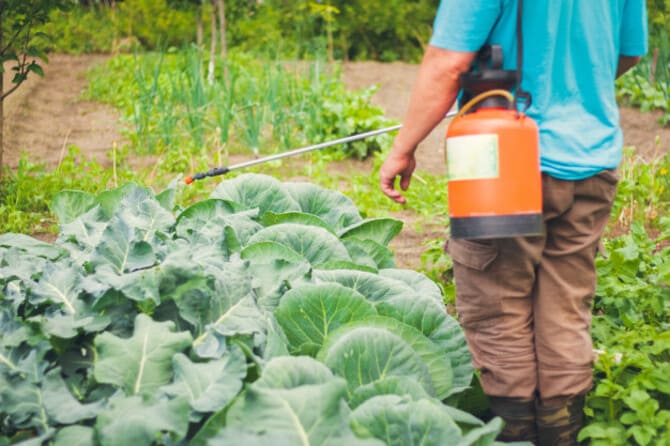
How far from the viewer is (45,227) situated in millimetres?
4328

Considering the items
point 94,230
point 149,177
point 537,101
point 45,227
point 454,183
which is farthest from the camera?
point 149,177

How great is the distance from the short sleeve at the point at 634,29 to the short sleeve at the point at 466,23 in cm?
44

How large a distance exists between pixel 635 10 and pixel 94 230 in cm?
194

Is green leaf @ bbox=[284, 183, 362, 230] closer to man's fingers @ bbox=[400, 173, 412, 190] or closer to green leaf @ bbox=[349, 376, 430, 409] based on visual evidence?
man's fingers @ bbox=[400, 173, 412, 190]

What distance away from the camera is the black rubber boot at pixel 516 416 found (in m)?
2.22

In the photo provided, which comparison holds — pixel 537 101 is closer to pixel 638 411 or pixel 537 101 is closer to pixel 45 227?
pixel 638 411

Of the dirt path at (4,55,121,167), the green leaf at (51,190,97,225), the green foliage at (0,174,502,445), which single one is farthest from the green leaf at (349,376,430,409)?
the dirt path at (4,55,121,167)

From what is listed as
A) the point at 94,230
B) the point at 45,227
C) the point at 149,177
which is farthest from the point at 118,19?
the point at 94,230

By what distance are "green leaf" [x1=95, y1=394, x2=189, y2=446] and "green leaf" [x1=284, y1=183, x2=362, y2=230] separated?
157 centimetres

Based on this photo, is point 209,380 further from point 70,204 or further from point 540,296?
point 70,204

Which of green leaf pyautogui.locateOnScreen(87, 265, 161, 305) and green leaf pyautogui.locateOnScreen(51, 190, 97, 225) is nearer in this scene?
green leaf pyautogui.locateOnScreen(87, 265, 161, 305)

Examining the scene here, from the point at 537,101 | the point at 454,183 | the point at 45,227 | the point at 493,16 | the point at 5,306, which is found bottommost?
the point at 45,227

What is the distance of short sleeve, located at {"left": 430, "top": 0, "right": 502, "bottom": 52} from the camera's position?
6.22ft

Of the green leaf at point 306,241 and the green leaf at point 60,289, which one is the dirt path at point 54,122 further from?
the green leaf at point 60,289
